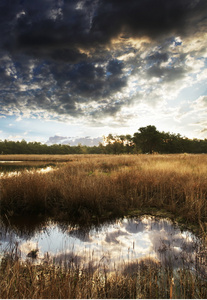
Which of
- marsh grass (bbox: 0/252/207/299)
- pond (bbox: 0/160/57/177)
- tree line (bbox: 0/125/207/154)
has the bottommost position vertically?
pond (bbox: 0/160/57/177)

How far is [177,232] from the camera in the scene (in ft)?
10.0

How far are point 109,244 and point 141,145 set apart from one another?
206 ft

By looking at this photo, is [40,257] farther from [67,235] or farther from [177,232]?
[177,232]

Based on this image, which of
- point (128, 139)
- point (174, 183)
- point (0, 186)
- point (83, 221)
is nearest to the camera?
point (83, 221)

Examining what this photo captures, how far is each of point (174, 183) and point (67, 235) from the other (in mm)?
4023

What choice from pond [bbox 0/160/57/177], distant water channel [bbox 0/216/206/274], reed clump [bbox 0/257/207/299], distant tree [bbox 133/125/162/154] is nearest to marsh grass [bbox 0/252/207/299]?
reed clump [bbox 0/257/207/299]

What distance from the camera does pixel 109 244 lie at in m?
2.64

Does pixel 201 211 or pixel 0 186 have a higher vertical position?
pixel 0 186

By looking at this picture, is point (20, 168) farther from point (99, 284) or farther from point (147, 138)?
point (147, 138)

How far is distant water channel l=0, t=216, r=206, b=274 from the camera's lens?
2166mm

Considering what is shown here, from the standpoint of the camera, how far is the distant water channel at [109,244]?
2.17 m

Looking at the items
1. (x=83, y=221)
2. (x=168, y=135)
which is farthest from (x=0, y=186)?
(x=168, y=135)

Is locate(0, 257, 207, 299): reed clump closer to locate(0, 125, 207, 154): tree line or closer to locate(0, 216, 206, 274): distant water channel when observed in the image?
locate(0, 216, 206, 274): distant water channel

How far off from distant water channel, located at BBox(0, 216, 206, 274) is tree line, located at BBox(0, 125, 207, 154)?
33496 mm
